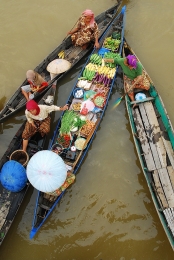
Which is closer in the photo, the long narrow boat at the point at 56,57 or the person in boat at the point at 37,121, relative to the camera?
the person in boat at the point at 37,121

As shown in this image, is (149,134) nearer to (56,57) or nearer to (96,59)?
(96,59)

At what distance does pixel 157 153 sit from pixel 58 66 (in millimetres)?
3979

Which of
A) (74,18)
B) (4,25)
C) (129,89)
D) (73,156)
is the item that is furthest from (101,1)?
(73,156)

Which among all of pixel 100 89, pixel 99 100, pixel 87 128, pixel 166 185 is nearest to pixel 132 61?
pixel 100 89

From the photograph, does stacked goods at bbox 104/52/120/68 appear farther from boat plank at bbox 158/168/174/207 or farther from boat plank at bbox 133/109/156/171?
boat plank at bbox 158/168/174/207

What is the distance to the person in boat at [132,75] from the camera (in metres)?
6.65

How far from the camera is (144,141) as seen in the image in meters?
6.55

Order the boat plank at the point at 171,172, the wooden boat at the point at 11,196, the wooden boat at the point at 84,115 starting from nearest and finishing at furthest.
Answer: the wooden boat at the point at 11,196, the wooden boat at the point at 84,115, the boat plank at the point at 171,172

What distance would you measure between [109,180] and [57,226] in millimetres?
1826

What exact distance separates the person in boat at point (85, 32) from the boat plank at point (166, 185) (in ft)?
14.7

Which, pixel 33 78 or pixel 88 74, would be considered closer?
pixel 33 78

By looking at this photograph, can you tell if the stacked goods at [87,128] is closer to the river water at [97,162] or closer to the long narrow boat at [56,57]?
the river water at [97,162]

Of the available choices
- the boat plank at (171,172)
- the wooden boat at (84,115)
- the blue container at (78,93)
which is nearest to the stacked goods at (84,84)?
the wooden boat at (84,115)

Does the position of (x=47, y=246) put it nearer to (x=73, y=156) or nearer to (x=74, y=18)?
(x=73, y=156)
